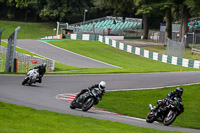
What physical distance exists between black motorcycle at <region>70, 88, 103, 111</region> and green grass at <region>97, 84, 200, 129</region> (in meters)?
1.56

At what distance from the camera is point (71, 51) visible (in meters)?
50.4

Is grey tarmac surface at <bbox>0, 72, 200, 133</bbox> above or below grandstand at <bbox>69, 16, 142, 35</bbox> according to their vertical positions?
below

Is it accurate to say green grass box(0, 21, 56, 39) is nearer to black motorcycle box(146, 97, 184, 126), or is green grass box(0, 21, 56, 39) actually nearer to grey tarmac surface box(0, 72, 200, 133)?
grey tarmac surface box(0, 72, 200, 133)

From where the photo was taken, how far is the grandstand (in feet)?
207

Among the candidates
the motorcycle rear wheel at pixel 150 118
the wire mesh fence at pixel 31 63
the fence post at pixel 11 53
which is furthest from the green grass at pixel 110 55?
the motorcycle rear wheel at pixel 150 118

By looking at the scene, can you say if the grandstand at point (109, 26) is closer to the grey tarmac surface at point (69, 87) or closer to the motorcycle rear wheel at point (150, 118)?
the grey tarmac surface at point (69, 87)

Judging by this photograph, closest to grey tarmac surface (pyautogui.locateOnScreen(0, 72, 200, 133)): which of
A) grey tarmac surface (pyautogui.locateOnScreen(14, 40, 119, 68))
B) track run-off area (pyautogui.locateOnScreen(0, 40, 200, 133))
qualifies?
track run-off area (pyautogui.locateOnScreen(0, 40, 200, 133))

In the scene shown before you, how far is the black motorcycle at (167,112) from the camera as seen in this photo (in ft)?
43.1

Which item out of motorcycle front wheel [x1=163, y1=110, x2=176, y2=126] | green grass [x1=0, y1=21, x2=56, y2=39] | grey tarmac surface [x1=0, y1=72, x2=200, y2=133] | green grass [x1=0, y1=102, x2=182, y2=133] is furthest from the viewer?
green grass [x1=0, y1=21, x2=56, y2=39]

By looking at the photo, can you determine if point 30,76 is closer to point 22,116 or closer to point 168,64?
point 22,116

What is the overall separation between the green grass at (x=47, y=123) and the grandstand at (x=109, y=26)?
50.5 meters

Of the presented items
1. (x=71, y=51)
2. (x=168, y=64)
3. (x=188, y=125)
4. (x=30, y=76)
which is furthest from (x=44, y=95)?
(x=71, y=51)

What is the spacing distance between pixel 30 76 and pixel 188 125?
9327mm

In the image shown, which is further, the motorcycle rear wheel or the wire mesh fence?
the wire mesh fence
